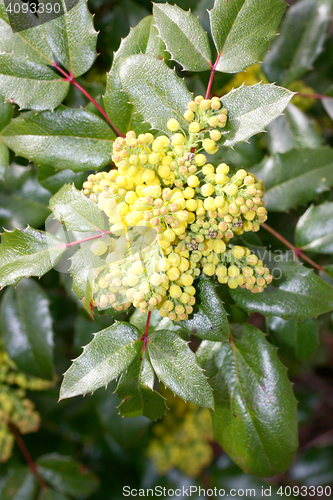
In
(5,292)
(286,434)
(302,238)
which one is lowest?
(286,434)

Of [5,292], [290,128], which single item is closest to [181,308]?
[5,292]

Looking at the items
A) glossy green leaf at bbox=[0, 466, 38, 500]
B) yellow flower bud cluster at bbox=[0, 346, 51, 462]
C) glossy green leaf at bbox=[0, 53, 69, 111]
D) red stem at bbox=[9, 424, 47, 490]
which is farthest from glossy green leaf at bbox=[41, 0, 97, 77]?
glossy green leaf at bbox=[0, 466, 38, 500]

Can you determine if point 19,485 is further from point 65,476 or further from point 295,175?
point 295,175

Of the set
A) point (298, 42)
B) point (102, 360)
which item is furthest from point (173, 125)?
point (298, 42)

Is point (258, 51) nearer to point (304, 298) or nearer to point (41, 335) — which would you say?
point (304, 298)

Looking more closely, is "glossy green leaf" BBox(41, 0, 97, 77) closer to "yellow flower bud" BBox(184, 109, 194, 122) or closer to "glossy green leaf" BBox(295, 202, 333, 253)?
"yellow flower bud" BBox(184, 109, 194, 122)

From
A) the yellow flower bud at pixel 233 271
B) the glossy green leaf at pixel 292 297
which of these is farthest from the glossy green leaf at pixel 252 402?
the yellow flower bud at pixel 233 271
